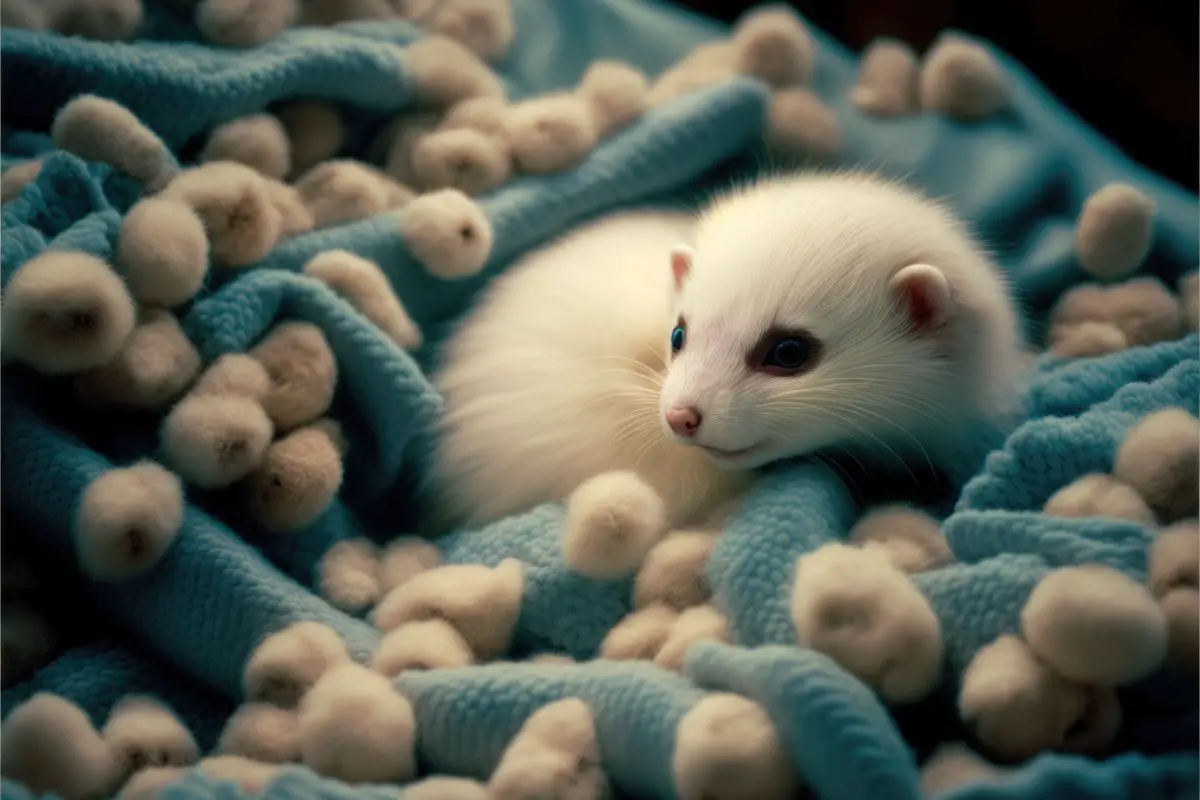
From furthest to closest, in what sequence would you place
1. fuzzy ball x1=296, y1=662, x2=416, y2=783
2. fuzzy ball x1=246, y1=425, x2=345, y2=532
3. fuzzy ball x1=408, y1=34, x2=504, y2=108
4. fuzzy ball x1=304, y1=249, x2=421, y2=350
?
fuzzy ball x1=408, y1=34, x2=504, y2=108
fuzzy ball x1=304, y1=249, x2=421, y2=350
fuzzy ball x1=246, y1=425, x2=345, y2=532
fuzzy ball x1=296, y1=662, x2=416, y2=783

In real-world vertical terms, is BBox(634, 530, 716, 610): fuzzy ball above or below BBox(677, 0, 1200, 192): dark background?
below

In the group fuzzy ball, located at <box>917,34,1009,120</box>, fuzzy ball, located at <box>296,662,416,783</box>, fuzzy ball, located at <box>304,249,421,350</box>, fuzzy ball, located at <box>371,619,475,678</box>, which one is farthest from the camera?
fuzzy ball, located at <box>917,34,1009,120</box>

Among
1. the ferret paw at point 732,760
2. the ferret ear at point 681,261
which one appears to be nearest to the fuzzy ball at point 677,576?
the ferret paw at point 732,760

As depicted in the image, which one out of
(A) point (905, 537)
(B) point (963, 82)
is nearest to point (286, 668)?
(A) point (905, 537)

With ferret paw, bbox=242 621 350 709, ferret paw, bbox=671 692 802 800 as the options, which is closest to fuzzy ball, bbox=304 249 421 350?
ferret paw, bbox=242 621 350 709

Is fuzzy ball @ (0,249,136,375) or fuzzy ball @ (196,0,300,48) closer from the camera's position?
fuzzy ball @ (0,249,136,375)

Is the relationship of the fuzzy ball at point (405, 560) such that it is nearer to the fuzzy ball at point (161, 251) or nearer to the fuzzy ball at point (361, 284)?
the fuzzy ball at point (361, 284)

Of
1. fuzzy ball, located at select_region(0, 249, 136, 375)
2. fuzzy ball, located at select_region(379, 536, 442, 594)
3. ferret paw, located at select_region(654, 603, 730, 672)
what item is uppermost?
fuzzy ball, located at select_region(0, 249, 136, 375)

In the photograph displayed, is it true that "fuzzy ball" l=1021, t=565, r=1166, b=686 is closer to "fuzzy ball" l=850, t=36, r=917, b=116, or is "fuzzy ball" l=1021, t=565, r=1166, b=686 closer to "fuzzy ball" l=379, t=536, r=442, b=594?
"fuzzy ball" l=379, t=536, r=442, b=594
